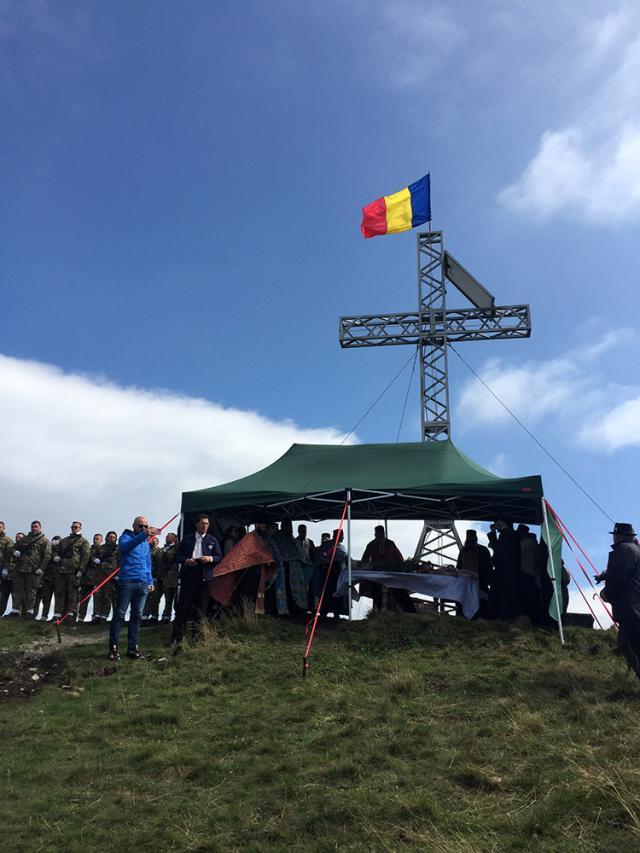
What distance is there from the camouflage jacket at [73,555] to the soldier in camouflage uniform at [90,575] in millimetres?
85

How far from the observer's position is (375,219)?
21703mm

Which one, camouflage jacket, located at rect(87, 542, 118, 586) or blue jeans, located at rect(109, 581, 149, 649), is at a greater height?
camouflage jacket, located at rect(87, 542, 118, 586)

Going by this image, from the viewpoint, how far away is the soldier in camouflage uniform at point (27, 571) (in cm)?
1389

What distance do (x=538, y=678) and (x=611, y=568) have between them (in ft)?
4.65

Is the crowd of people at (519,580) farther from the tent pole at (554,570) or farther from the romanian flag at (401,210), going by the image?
the romanian flag at (401,210)

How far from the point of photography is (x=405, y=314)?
21.1m

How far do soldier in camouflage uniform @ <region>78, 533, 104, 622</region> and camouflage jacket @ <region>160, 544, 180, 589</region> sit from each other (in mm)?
1103

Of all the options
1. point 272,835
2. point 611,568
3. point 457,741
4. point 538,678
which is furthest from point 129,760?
point 611,568

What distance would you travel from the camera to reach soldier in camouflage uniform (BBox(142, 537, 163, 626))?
14.0m

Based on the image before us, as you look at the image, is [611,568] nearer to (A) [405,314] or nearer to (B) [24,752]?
(B) [24,752]

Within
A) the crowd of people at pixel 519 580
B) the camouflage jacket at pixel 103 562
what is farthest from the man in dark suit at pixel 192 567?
the crowd of people at pixel 519 580

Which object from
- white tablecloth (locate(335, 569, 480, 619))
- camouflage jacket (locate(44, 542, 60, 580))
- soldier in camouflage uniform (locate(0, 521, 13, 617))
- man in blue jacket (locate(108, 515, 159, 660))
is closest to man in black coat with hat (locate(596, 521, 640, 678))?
white tablecloth (locate(335, 569, 480, 619))

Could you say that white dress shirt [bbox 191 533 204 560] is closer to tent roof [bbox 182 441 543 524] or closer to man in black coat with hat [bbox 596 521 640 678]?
tent roof [bbox 182 441 543 524]

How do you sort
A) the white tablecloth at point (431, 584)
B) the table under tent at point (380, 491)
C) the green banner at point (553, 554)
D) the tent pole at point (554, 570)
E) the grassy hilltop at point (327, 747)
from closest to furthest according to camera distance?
the grassy hilltop at point (327, 747), the tent pole at point (554, 570), the green banner at point (553, 554), the table under tent at point (380, 491), the white tablecloth at point (431, 584)
